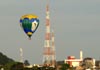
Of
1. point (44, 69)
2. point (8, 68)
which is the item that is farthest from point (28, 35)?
point (44, 69)

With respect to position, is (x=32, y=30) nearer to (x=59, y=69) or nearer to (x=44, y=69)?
(x=44, y=69)

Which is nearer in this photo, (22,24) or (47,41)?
(22,24)

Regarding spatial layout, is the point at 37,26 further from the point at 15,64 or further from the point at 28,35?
the point at 15,64

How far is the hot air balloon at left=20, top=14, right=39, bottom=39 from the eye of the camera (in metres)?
101

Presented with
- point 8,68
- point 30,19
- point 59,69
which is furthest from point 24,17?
point 59,69

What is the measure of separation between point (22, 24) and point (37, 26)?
2.92 meters

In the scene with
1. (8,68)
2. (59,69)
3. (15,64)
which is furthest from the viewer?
(59,69)

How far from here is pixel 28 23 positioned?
101 m

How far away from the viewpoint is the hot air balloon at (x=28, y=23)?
101 m

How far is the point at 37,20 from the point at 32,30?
211 cm

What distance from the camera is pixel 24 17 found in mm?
102312

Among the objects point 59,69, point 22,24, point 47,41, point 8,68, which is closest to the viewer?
point 22,24

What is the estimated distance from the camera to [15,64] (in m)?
160

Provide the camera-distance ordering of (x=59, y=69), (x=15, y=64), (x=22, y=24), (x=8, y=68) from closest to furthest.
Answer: (x=22, y=24)
(x=8, y=68)
(x=15, y=64)
(x=59, y=69)
